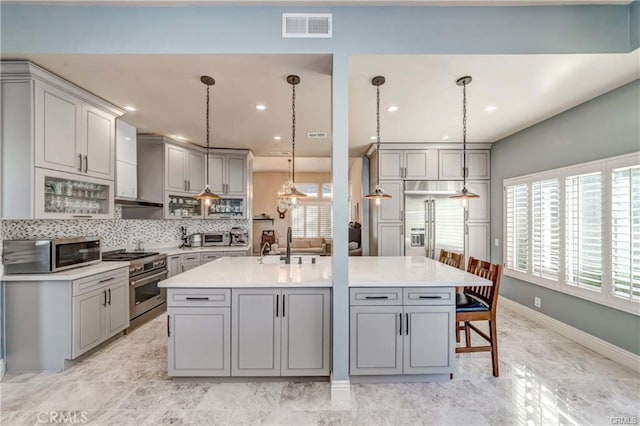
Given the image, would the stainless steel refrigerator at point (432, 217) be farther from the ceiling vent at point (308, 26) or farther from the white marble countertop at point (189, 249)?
the ceiling vent at point (308, 26)

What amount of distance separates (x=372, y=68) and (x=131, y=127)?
3325 mm

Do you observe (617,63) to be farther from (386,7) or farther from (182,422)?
(182,422)

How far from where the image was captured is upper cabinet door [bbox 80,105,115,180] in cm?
294

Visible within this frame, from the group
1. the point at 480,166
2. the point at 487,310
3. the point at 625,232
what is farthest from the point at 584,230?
the point at 480,166

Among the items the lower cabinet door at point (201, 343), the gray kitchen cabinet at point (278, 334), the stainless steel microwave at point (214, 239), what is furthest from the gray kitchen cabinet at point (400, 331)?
the stainless steel microwave at point (214, 239)

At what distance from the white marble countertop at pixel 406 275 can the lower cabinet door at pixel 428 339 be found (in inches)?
8.8

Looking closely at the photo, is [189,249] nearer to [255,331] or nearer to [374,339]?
[255,331]

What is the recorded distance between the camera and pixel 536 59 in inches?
89.5

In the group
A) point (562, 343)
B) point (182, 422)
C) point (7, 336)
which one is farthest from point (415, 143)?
point (7, 336)

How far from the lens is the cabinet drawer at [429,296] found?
2307 mm

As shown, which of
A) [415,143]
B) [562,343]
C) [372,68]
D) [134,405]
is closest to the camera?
[134,405]

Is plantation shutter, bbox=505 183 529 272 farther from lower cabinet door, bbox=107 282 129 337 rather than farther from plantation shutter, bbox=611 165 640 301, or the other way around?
lower cabinet door, bbox=107 282 129 337

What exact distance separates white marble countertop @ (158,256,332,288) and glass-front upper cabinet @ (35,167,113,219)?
140 centimetres

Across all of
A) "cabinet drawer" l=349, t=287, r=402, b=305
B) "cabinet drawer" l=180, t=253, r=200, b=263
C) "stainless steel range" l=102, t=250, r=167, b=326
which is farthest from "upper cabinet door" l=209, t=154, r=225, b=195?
"cabinet drawer" l=349, t=287, r=402, b=305
